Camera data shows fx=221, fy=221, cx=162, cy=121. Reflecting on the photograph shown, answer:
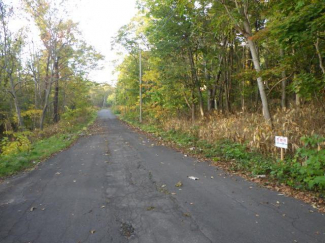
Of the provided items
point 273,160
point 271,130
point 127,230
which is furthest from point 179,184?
point 271,130

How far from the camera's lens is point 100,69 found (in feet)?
82.1

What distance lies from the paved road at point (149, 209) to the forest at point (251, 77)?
1.29 meters

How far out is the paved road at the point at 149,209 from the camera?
3512 mm

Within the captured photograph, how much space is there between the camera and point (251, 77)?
976cm

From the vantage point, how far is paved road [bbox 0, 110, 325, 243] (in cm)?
351

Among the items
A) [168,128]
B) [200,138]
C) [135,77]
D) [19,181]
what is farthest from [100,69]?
[19,181]

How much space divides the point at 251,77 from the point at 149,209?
7.74 m

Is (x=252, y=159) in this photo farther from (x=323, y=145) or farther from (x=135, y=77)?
(x=135, y=77)

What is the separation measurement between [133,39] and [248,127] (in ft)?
62.9

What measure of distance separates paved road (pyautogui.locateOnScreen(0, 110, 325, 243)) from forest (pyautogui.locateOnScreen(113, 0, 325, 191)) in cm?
129

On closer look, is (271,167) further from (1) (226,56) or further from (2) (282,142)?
(1) (226,56)

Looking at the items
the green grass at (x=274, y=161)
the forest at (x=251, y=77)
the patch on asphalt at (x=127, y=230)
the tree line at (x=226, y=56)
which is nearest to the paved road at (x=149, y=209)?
the patch on asphalt at (x=127, y=230)

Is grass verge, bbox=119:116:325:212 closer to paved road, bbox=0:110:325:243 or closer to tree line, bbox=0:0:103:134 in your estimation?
paved road, bbox=0:110:325:243

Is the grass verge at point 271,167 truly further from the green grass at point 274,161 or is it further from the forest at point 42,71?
the forest at point 42,71
